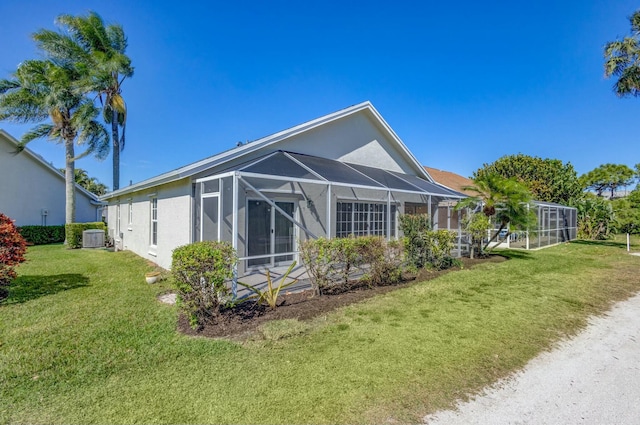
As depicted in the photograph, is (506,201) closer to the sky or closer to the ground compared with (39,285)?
closer to the sky

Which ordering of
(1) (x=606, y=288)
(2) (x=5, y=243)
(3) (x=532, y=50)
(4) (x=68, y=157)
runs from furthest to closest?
(4) (x=68, y=157) → (3) (x=532, y=50) → (1) (x=606, y=288) → (2) (x=5, y=243)

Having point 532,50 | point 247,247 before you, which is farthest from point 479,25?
point 247,247

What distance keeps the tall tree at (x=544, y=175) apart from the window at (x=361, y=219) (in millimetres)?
16824

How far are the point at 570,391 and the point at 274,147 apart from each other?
9653 millimetres

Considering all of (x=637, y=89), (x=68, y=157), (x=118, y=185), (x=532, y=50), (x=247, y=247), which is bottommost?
(x=247, y=247)

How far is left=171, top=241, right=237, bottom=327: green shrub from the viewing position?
5156mm

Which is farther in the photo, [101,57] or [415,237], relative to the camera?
[101,57]

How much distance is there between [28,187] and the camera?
66.1 ft

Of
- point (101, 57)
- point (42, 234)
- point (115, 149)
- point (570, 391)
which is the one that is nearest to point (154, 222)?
point (570, 391)

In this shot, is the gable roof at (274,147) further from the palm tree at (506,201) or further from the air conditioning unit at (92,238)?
the palm tree at (506,201)

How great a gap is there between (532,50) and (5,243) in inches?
883

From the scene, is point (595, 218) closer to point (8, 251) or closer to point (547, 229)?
point (547, 229)

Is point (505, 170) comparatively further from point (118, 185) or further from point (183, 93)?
point (118, 185)

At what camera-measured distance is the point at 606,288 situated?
8.63 m
